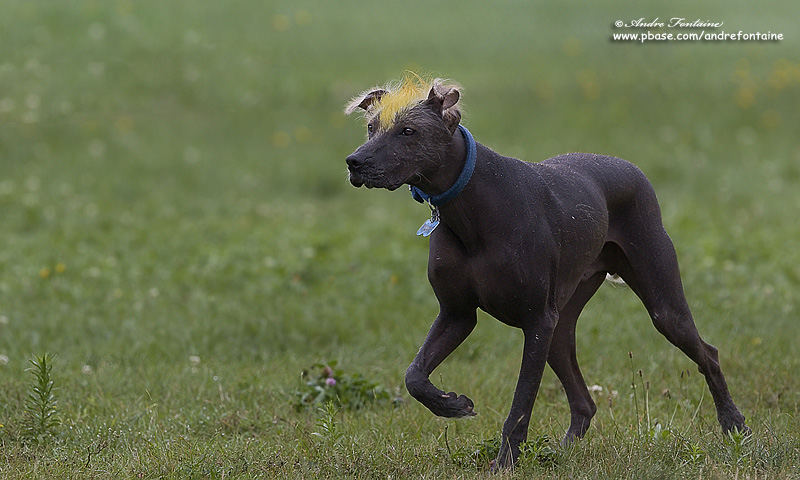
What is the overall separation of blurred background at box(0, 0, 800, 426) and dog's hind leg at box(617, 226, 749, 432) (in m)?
1.12

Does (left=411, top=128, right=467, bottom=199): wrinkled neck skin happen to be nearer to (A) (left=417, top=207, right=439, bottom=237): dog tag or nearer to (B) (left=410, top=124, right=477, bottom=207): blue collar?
(B) (left=410, top=124, right=477, bottom=207): blue collar

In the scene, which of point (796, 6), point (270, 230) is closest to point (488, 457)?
point (270, 230)

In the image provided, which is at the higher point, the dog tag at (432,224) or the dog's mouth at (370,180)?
the dog's mouth at (370,180)

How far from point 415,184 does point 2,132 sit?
10415 mm

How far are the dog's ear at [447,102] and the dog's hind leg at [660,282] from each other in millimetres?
1306

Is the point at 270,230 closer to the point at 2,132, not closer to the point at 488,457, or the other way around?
the point at 2,132

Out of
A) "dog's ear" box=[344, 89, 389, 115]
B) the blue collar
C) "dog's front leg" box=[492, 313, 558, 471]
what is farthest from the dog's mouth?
"dog's front leg" box=[492, 313, 558, 471]

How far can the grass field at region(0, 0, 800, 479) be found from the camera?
495 cm

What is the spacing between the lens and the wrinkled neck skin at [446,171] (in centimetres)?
412

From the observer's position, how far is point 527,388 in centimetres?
439

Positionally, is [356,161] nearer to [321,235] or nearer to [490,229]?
[490,229]

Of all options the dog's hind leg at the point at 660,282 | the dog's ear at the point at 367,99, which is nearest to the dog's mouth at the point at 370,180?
the dog's ear at the point at 367,99

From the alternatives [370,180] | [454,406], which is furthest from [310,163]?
[370,180]

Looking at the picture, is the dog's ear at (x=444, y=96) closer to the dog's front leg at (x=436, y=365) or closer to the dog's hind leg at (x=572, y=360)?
the dog's front leg at (x=436, y=365)
